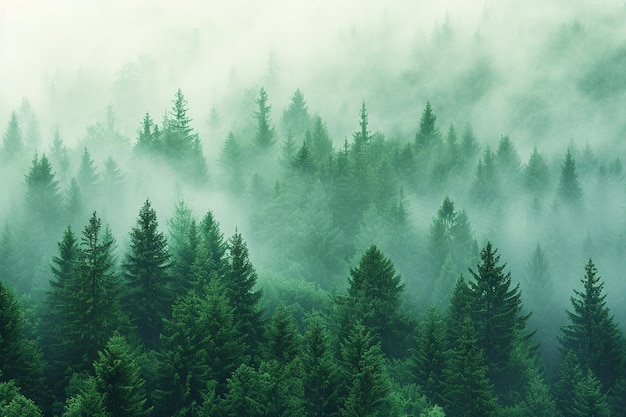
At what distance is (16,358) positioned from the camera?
47.0 meters

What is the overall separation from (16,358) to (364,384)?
69.4 ft

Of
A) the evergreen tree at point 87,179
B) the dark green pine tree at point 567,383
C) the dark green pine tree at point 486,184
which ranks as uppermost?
the dark green pine tree at point 486,184

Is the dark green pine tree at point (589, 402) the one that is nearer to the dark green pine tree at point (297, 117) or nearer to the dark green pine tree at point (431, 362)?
the dark green pine tree at point (431, 362)

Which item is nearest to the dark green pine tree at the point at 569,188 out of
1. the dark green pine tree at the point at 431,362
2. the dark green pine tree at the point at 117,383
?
the dark green pine tree at the point at 431,362

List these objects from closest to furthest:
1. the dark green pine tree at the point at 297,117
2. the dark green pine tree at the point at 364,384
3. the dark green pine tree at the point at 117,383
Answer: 1. the dark green pine tree at the point at 117,383
2. the dark green pine tree at the point at 364,384
3. the dark green pine tree at the point at 297,117

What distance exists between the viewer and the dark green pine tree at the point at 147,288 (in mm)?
54625

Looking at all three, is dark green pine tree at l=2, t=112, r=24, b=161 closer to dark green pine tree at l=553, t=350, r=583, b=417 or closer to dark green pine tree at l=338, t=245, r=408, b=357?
dark green pine tree at l=338, t=245, r=408, b=357

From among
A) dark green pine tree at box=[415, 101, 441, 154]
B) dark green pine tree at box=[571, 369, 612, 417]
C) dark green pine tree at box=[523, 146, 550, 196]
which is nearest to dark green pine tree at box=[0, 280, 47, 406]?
dark green pine tree at box=[571, 369, 612, 417]

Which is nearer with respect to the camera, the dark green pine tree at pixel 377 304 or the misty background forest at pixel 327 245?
the misty background forest at pixel 327 245

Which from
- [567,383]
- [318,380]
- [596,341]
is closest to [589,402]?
[567,383]

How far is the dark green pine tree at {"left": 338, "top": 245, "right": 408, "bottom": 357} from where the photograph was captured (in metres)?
58.8

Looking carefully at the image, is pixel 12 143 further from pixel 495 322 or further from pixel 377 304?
pixel 495 322

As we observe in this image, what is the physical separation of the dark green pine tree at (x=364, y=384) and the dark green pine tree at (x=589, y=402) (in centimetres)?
1982

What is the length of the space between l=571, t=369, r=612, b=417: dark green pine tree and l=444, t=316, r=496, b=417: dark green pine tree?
922cm
